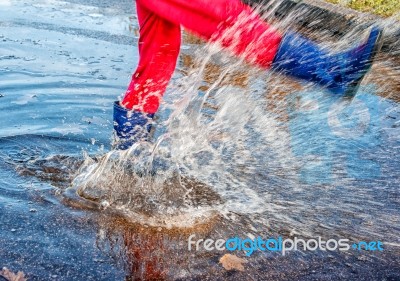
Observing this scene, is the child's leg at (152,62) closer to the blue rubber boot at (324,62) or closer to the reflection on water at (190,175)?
the reflection on water at (190,175)

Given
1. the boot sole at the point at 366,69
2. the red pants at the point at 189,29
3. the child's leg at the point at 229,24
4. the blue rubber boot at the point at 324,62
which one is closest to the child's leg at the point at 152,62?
the red pants at the point at 189,29

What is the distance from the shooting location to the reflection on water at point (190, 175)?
186 centimetres

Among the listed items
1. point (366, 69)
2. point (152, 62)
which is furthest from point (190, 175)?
point (366, 69)

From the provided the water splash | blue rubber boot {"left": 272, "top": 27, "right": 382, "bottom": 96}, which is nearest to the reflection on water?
the water splash

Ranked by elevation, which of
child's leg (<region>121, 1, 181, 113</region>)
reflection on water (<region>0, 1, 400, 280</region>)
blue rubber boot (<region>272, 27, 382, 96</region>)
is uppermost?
blue rubber boot (<region>272, 27, 382, 96</region>)

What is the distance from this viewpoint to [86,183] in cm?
231

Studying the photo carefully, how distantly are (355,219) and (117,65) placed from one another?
3.19 metres

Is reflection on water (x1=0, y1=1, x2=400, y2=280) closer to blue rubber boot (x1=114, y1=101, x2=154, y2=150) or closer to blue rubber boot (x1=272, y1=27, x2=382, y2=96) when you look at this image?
blue rubber boot (x1=114, y1=101, x2=154, y2=150)

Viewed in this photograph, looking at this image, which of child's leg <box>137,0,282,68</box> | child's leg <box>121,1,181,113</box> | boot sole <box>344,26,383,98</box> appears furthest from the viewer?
child's leg <box>121,1,181,113</box>

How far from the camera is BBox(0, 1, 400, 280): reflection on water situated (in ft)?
6.09

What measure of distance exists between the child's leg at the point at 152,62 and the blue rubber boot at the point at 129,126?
3cm

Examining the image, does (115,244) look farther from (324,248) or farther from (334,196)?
(334,196)

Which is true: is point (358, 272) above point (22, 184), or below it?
above

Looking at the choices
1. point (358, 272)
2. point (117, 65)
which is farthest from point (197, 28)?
point (117, 65)
